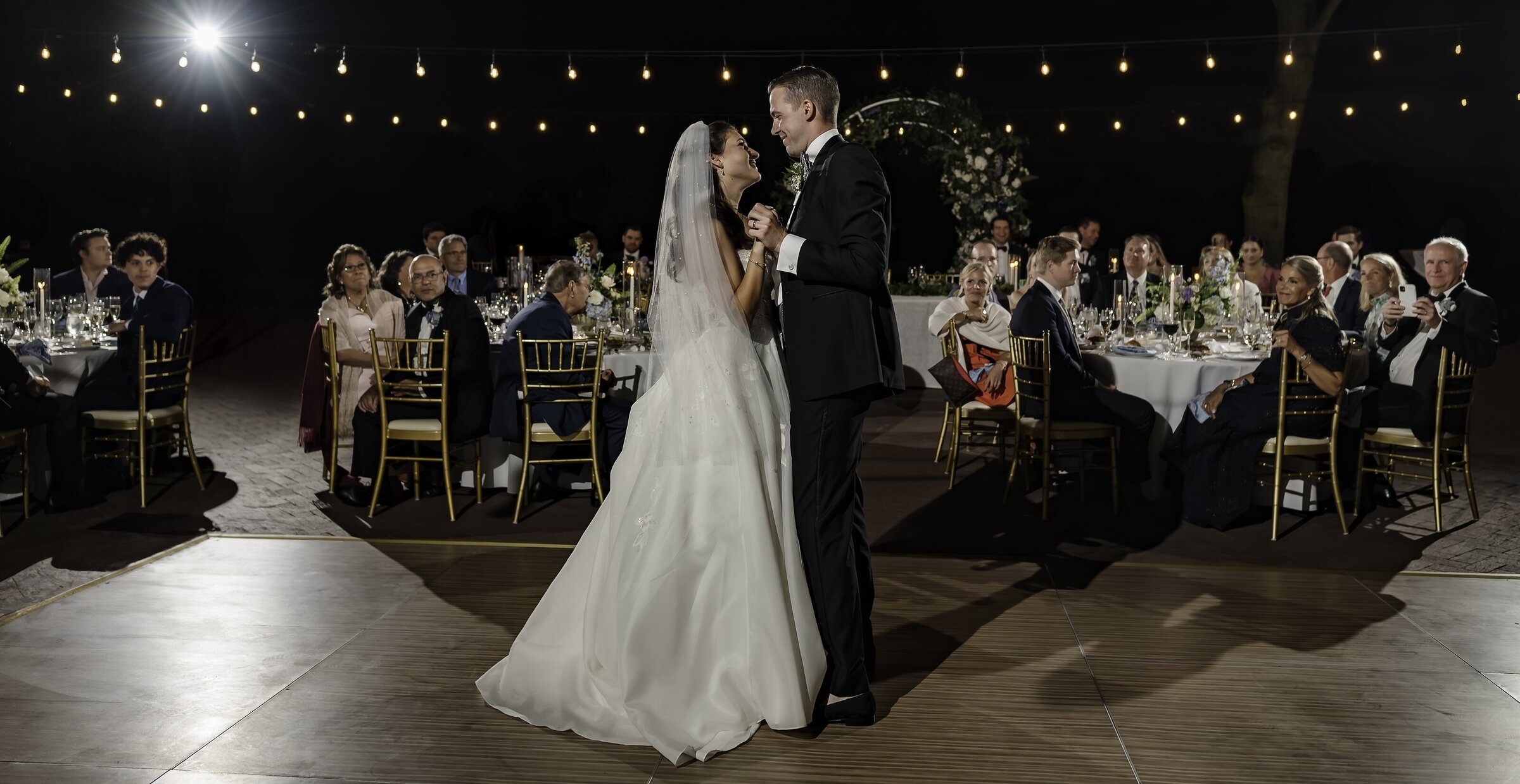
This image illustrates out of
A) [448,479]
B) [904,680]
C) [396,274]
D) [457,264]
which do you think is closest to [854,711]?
[904,680]

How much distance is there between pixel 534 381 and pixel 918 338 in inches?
218

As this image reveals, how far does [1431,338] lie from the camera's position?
580cm

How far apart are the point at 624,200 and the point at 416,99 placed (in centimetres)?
305

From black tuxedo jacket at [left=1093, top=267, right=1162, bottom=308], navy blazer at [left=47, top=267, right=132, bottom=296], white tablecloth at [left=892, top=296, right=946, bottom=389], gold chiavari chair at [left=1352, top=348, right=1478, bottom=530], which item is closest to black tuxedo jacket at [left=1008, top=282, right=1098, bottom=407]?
gold chiavari chair at [left=1352, top=348, right=1478, bottom=530]

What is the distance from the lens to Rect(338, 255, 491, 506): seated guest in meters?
5.95

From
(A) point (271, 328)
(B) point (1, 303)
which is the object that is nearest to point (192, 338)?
(B) point (1, 303)

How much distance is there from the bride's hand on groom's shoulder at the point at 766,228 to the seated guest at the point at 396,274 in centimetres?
467

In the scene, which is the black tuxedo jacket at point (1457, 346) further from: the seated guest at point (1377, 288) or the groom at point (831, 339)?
the groom at point (831, 339)

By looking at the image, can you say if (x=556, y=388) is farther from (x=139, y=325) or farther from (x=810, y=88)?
(x=810, y=88)

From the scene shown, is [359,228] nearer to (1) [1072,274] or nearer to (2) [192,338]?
(2) [192,338]

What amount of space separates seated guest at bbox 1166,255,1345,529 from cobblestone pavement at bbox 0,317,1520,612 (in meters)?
0.20

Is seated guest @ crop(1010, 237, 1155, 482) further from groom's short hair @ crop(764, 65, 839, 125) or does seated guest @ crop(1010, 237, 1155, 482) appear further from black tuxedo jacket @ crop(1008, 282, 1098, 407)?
groom's short hair @ crop(764, 65, 839, 125)

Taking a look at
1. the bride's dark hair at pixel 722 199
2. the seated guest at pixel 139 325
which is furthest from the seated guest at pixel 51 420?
the bride's dark hair at pixel 722 199

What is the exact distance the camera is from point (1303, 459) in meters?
6.00
